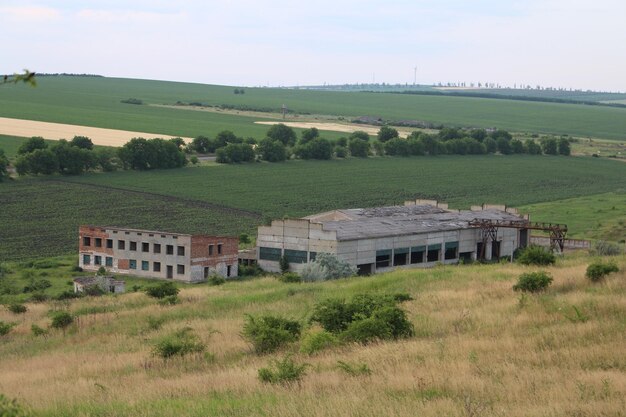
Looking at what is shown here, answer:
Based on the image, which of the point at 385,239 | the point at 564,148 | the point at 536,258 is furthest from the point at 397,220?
the point at 564,148

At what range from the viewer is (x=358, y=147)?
140500mm

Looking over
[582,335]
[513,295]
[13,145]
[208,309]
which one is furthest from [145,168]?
[582,335]

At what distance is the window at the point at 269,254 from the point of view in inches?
2322

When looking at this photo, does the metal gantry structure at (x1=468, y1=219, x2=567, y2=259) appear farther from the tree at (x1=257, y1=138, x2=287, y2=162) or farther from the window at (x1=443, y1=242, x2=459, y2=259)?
the tree at (x1=257, y1=138, x2=287, y2=162)

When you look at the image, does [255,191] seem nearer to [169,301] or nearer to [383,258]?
[383,258]

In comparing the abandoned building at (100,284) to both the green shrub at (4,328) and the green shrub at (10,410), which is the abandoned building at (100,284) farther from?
the green shrub at (10,410)

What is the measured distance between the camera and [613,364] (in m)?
18.4

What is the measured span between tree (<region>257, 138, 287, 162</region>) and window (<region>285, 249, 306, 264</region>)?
70.8 m

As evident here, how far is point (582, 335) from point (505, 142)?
5594 inches

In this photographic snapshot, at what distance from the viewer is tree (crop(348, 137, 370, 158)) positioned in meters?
140

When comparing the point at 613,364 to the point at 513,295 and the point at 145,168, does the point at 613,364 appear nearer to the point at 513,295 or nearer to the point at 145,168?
the point at 513,295

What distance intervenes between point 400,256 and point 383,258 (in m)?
1.41

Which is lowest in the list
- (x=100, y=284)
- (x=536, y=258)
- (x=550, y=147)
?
(x=100, y=284)

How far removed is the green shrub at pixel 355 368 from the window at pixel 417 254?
40891 millimetres
